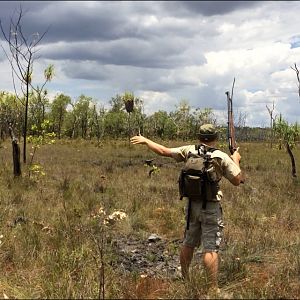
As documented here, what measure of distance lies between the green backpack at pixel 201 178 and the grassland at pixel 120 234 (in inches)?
30.7

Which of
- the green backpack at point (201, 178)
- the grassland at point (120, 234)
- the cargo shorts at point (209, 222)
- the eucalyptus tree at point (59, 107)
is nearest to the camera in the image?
the grassland at point (120, 234)

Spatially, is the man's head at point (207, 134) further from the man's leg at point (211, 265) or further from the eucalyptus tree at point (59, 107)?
the eucalyptus tree at point (59, 107)

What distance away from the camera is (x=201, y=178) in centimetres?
450

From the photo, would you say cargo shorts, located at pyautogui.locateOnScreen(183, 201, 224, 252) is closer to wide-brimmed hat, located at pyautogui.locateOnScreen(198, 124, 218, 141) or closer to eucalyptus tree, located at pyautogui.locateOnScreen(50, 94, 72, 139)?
wide-brimmed hat, located at pyautogui.locateOnScreen(198, 124, 218, 141)

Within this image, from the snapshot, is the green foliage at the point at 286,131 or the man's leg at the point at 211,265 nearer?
the man's leg at the point at 211,265

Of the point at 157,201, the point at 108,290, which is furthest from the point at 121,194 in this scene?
the point at 108,290

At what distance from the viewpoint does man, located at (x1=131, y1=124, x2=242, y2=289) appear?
457cm

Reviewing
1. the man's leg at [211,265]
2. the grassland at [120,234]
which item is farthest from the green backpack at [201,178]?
the grassland at [120,234]

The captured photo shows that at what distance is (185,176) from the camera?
15.1 feet

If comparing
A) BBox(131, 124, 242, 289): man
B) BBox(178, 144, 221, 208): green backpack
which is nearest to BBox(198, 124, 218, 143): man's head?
BBox(131, 124, 242, 289): man

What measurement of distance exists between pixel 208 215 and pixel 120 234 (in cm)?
324

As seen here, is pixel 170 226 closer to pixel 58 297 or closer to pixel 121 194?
pixel 121 194

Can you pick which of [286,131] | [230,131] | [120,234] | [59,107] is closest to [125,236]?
[120,234]

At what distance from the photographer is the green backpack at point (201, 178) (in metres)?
4.50
